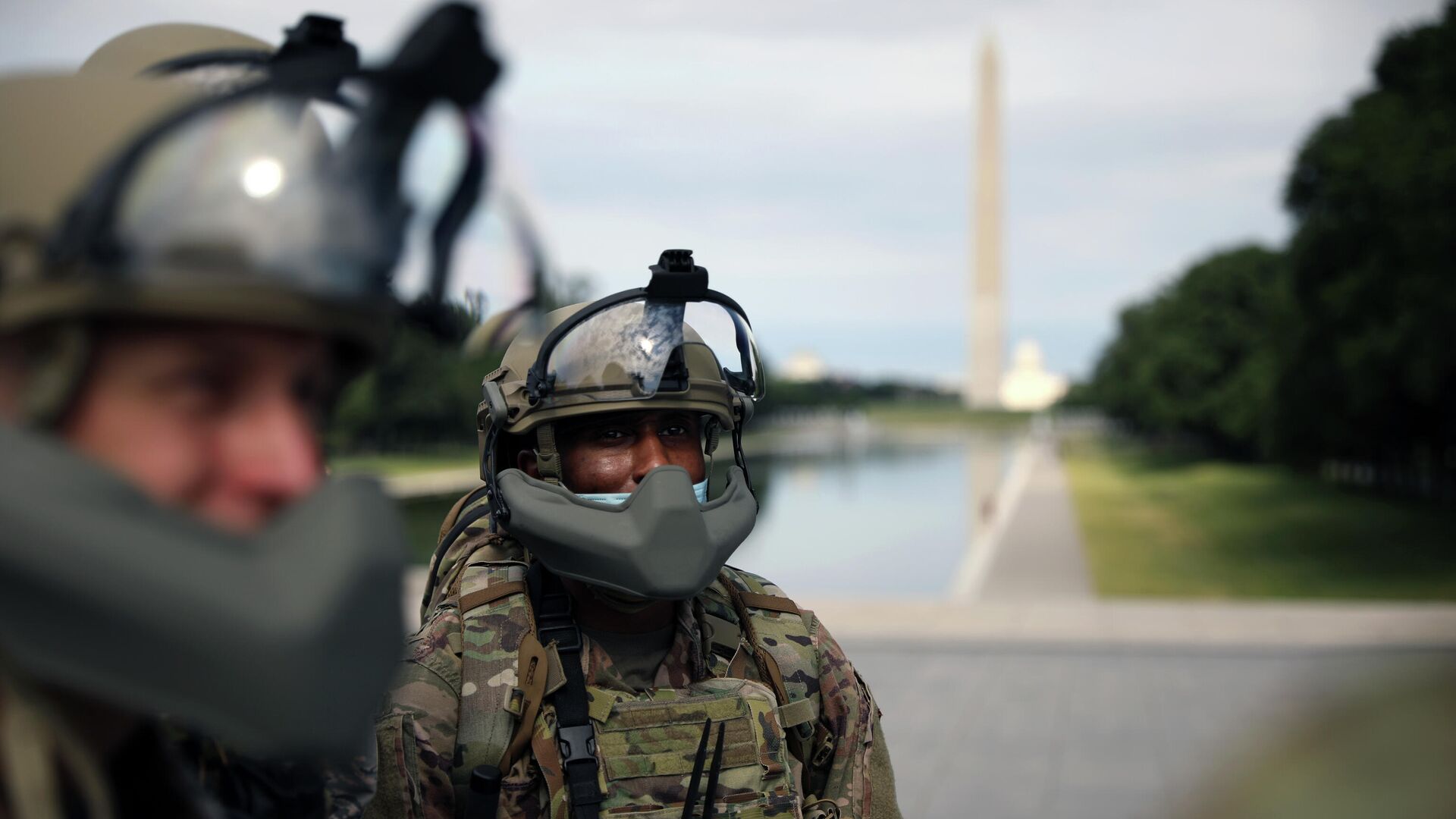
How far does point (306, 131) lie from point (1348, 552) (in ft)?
70.0

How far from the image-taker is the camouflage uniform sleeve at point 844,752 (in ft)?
8.88

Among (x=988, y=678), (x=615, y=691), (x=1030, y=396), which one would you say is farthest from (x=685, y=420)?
(x=1030, y=396)

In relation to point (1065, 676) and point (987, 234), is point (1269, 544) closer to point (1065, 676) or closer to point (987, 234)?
point (1065, 676)

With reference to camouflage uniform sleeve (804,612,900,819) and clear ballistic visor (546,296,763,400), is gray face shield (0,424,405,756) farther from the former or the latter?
camouflage uniform sleeve (804,612,900,819)

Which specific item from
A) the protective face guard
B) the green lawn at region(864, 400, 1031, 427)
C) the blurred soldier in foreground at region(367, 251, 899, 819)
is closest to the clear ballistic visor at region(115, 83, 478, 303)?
the protective face guard

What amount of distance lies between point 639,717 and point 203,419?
1.66m

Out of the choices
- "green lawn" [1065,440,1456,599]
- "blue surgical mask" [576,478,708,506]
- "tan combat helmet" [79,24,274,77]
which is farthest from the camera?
"green lawn" [1065,440,1456,599]

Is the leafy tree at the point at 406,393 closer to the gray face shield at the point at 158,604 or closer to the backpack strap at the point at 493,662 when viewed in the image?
the gray face shield at the point at 158,604

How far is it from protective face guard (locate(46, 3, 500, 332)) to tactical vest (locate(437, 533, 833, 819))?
58.4 inches

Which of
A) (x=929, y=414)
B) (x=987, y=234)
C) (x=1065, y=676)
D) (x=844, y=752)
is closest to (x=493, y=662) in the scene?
(x=844, y=752)

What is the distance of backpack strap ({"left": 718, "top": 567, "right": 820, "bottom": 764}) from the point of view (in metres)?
2.77

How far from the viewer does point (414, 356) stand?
1.43 m

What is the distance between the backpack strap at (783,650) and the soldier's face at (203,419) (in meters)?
1.82

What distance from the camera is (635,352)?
8.71ft
